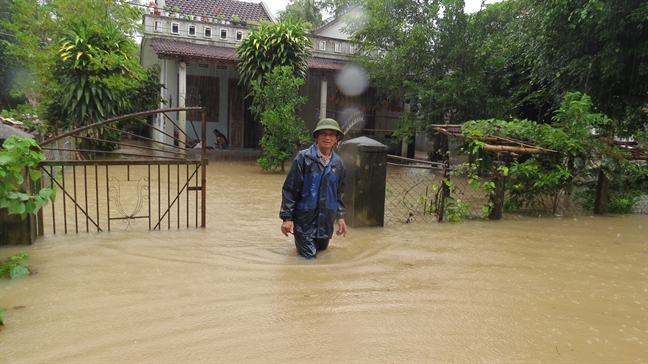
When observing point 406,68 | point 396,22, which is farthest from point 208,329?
point 396,22

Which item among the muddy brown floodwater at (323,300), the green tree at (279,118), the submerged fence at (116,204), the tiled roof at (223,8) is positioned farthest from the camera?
the tiled roof at (223,8)

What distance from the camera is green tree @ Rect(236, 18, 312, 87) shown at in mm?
13516

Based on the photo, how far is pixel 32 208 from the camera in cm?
411

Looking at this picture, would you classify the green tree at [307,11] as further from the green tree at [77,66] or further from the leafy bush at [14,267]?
the leafy bush at [14,267]

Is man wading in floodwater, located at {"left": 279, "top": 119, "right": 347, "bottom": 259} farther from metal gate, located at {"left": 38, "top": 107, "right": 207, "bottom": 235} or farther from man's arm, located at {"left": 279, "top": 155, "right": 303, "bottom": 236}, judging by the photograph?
metal gate, located at {"left": 38, "top": 107, "right": 207, "bottom": 235}

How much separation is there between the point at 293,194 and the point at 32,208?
2428 mm

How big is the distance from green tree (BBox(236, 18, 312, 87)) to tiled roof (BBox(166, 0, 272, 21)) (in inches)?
258

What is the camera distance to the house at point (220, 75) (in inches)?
592

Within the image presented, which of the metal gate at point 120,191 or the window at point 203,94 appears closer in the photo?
the metal gate at point 120,191

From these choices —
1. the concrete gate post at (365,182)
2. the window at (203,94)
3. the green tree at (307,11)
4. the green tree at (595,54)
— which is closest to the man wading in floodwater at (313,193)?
the concrete gate post at (365,182)

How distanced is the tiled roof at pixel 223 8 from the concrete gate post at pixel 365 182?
1509 centimetres

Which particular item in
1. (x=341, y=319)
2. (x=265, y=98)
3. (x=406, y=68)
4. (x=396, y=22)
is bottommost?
(x=341, y=319)

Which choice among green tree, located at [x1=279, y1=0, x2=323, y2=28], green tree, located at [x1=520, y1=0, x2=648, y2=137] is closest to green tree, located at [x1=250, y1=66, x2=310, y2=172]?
green tree, located at [x1=520, y1=0, x2=648, y2=137]

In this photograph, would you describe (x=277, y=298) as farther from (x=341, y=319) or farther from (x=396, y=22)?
(x=396, y=22)
